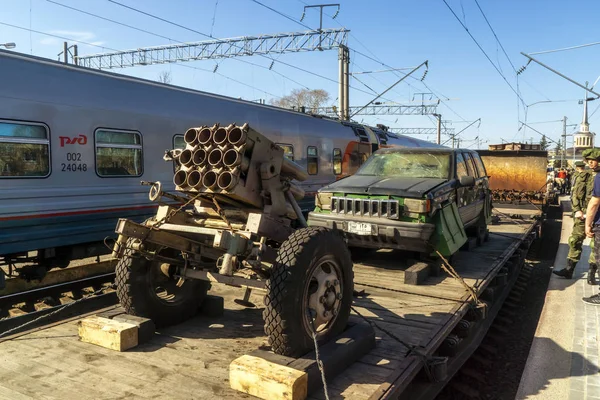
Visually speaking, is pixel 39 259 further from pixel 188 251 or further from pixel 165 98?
pixel 188 251

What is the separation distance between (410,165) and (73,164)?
516cm

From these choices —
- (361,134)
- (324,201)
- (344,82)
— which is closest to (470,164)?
(324,201)

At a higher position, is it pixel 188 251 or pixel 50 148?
pixel 50 148

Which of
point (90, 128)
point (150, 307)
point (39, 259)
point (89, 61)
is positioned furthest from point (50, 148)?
point (89, 61)

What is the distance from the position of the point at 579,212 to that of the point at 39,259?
27.8 ft

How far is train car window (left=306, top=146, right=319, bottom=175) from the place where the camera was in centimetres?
1277

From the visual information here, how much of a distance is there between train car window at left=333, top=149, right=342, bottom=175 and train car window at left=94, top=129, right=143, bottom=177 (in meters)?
6.94

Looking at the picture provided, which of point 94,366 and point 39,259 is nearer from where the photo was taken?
point 94,366

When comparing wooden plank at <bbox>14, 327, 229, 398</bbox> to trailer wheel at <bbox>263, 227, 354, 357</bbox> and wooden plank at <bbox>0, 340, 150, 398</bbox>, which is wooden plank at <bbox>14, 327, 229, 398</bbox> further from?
trailer wheel at <bbox>263, 227, 354, 357</bbox>

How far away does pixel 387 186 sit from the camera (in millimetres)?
6719

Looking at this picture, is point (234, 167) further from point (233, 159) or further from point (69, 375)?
point (69, 375)

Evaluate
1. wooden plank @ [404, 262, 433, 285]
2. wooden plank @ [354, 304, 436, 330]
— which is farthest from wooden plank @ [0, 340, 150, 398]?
wooden plank @ [404, 262, 433, 285]

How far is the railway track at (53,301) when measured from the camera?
5.18m

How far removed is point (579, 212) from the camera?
25.1 ft
